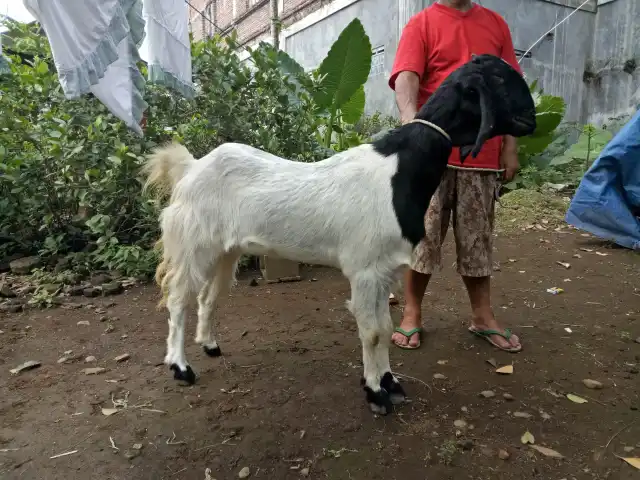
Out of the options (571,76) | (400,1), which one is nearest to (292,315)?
(400,1)

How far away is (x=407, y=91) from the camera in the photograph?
2.62 meters

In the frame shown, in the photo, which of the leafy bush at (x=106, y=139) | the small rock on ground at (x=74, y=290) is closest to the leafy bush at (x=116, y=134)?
the leafy bush at (x=106, y=139)

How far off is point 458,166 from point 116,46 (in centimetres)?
211

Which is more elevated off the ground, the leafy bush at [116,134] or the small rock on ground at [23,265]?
the leafy bush at [116,134]

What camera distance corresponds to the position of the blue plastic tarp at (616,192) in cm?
492

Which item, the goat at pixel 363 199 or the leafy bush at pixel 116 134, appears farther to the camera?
the leafy bush at pixel 116 134

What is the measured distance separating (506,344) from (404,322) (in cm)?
66

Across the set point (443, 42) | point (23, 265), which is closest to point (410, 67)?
point (443, 42)

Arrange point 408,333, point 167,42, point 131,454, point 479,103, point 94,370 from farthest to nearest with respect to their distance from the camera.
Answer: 1. point 167,42
2. point 408,333
3. point 94,370
4. point 479,103
5. point 131,454

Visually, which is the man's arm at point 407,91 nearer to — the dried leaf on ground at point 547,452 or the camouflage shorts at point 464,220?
the camouflage shorts at point 464,220

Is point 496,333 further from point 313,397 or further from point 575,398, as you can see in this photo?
point 313,397

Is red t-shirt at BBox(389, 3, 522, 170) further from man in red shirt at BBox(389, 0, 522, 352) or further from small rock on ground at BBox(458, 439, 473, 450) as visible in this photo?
small rock on ground at BBox(458, 439, 473, 450)

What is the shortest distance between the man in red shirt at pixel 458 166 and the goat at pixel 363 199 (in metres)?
0.40

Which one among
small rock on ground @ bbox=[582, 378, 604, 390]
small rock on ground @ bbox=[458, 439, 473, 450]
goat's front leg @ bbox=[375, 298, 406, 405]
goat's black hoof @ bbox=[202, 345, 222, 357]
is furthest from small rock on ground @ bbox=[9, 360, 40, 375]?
small rock on ground @ bbox=[582, 378, 604, 390]
